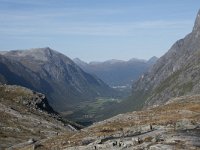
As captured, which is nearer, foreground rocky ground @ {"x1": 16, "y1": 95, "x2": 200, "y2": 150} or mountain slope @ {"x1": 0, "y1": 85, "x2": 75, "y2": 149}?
foreground rocky ground @ {"x1": 16, "y1": 95, "x2": 200, "y2": 150}

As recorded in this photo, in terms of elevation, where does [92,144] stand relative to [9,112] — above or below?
below

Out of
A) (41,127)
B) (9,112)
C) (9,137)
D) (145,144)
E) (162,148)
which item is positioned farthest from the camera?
(9,112)

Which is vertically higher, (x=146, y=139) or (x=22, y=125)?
(x=22, y=125)

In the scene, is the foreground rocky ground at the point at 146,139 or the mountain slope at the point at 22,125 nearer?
the foreground rocky ground at the point at 146,139

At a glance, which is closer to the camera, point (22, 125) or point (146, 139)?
point (146, 139)

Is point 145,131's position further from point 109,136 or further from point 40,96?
point 40,96

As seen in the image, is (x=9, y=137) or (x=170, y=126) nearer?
(x=170, y=126)

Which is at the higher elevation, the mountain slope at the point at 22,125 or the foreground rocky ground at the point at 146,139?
the mountain slope at the point at 22,125

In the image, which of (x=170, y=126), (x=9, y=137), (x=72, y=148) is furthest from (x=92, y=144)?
(x=9, y=137)

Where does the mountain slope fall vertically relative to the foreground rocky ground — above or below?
above

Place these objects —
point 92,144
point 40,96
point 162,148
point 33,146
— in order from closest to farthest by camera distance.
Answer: point 162,148 → point 92,144 → point 33,146 → point 40,96

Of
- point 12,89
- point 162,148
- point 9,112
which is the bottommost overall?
point 162,148
